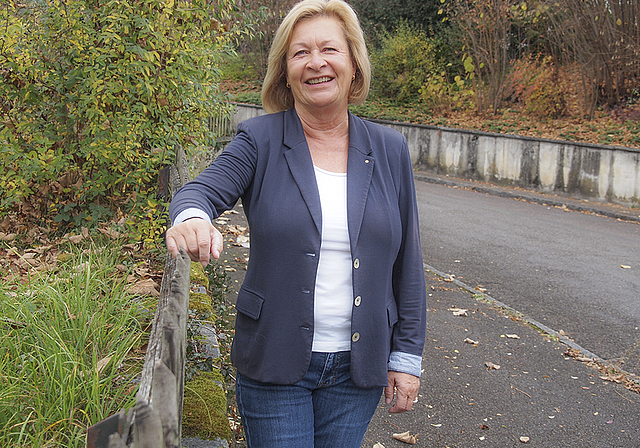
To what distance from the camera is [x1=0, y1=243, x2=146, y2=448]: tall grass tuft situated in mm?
2510

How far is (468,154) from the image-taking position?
58.5 ft

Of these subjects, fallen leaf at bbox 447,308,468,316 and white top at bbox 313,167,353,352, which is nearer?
white top at bbox 313,167,353,352

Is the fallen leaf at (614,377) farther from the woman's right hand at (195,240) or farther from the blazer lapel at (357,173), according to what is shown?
the woman's right hand at (195,240)

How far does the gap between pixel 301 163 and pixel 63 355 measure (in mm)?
1545

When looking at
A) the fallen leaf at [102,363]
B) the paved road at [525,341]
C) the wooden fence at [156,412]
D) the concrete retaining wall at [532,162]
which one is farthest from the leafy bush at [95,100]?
the concrete retaining wall at [532,162]

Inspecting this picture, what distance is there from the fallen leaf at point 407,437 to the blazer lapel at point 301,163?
2444 millimetres

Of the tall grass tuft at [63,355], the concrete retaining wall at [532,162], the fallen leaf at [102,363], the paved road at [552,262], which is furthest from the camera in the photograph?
the concrete retaining wall at [532,162]

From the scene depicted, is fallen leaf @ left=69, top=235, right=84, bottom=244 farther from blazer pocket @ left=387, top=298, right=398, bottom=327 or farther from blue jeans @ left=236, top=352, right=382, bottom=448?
blazer pocket @ left=387, top=298, right=398, bottom=327

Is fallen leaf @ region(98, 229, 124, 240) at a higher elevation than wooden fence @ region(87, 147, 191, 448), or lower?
lower

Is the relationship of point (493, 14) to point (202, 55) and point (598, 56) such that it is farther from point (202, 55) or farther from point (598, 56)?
point (202, 55)

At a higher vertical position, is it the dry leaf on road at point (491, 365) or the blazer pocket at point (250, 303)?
the blazer pocket at point (250, 303)

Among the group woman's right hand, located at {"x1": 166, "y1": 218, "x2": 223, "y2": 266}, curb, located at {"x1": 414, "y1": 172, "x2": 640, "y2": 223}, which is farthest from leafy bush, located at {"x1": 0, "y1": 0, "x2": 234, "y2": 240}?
curb, located at {"x1": 414, "y1": 172, "x2": 640, "y2": 223}

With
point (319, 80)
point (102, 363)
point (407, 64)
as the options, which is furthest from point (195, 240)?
point (407, 64)

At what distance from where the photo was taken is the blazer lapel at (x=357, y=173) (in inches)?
86.7
